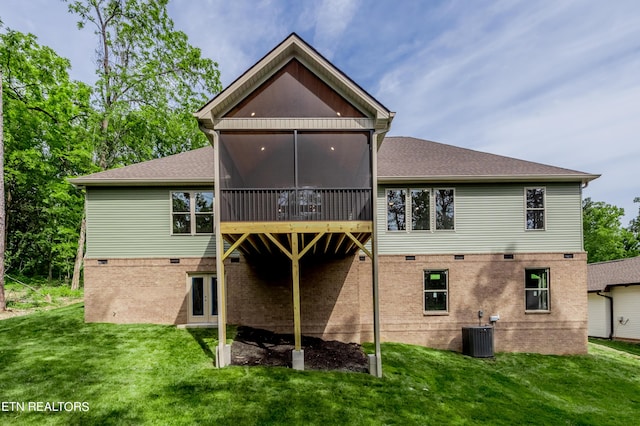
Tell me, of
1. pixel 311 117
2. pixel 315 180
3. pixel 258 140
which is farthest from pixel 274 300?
pixel 311 117

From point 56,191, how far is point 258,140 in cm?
1710

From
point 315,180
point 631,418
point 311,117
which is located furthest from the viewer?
point 315,180

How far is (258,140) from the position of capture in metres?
→ 8.59

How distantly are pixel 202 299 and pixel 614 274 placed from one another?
2238cm

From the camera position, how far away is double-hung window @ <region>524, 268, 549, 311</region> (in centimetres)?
1140

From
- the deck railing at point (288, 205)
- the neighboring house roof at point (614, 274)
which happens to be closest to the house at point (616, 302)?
the neighboring house roof at point (614, 274)

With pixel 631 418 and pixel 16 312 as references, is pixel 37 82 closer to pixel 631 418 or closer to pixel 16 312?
pixel 16 312

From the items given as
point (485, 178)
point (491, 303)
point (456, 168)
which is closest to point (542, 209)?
point (485, 178)

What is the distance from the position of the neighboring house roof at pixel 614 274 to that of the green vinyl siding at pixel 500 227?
351 inches

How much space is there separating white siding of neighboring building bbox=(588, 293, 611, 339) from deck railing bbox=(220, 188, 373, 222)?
18159 millimetres

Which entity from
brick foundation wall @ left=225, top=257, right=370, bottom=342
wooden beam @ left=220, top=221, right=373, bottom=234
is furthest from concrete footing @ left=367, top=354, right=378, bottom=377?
wooden beam @ left=220, top=221, right=373, bottom=234

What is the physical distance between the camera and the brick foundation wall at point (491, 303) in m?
11.2

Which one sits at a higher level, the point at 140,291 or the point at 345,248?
the point at 345,248

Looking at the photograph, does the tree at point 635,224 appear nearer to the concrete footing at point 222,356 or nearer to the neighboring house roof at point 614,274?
the neighboring house roof at point 614,274
